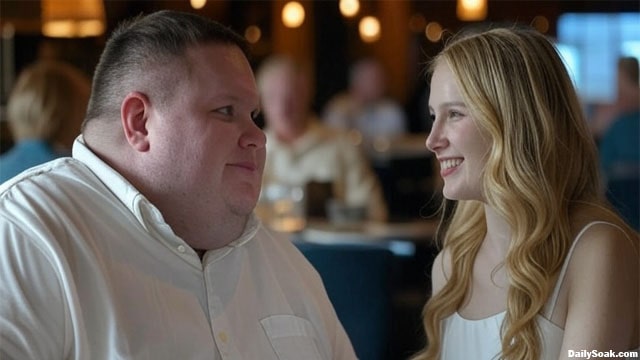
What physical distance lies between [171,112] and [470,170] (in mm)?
594

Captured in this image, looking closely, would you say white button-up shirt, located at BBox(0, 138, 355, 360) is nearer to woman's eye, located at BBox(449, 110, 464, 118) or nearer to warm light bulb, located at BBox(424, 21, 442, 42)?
woman's eye, located at BBox(449, 110, 464, 118)

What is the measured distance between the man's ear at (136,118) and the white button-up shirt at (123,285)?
0.07 metres

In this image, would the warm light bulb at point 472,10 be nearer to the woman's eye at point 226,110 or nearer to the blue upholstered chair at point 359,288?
the blue upholstered chair at point 359,288

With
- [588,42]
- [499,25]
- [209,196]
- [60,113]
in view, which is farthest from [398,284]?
[588,42]

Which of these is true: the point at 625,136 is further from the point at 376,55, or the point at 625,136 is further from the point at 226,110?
the point at 376,55

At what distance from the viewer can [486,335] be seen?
7.10ft

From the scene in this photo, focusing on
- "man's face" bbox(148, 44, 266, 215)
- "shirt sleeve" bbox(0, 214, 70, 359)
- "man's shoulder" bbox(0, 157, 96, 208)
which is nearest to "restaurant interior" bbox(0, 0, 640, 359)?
"man's face" bbox(148, 44, 266, 215)

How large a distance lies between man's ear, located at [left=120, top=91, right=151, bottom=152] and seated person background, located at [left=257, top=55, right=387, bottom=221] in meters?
3.23

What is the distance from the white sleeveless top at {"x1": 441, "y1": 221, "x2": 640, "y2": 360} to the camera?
2.06 meters

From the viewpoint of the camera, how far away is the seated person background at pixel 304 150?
512 centimetres

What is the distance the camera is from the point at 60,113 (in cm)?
367

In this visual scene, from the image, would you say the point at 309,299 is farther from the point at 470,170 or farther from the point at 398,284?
the point at 398,284

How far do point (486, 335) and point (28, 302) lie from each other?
0.96m

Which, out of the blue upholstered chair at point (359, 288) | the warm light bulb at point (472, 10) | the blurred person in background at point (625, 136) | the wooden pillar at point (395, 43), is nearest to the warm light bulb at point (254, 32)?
the wooden pillar at point (395, 43)
